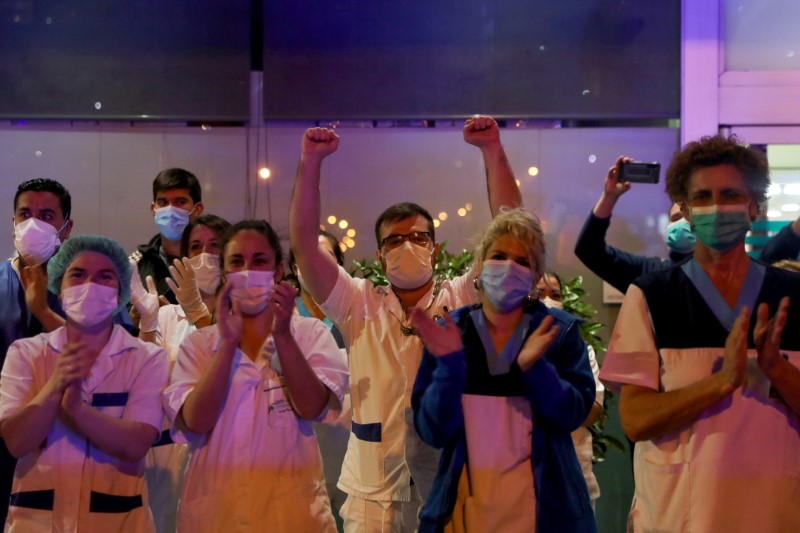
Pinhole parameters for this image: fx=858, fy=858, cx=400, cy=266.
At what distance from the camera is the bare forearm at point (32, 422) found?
2.73m

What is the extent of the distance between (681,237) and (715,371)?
1.59 meters

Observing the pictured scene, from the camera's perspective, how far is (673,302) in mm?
2633

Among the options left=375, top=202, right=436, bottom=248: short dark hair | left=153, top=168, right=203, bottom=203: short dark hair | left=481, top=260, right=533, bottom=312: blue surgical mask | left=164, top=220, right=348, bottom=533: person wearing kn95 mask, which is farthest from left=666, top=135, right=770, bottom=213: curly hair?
left=153, top=168, right=203, bottom=203: short dark hair

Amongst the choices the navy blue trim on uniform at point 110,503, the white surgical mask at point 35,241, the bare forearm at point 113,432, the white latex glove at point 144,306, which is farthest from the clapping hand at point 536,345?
the white surgical mask at point 35,241

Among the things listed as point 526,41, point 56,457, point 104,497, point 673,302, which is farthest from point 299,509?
point 526,41

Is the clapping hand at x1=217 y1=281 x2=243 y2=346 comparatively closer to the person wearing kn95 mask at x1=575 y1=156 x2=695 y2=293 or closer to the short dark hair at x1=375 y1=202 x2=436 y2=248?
the short dark hair at x1=375 y1=202 x2=436 y2=248

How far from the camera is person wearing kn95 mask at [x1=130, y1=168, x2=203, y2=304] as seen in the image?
4465mm

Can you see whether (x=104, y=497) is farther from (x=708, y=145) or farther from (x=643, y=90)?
(x=643, y=90)

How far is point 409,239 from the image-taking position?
3.59m

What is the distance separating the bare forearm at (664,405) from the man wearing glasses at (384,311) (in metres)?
0.89

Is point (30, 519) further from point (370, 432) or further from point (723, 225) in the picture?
point (723, 225)

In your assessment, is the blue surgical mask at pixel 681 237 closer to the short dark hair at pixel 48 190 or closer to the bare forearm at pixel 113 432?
the bare forearm at pixel 113 432

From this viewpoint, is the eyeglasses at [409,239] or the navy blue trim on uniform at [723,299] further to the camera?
the eyeglasses at [409,239]

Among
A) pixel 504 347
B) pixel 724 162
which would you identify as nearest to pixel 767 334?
pixel 724 162
